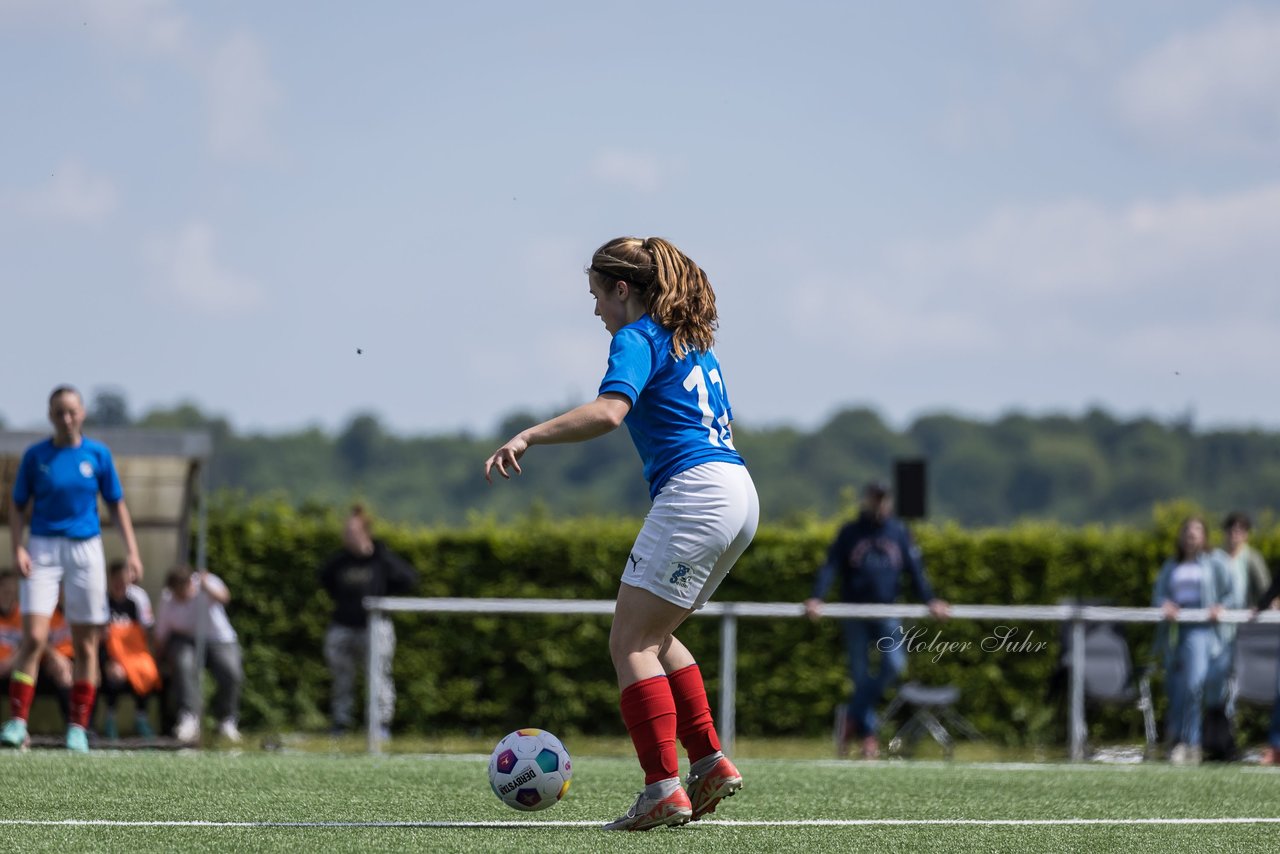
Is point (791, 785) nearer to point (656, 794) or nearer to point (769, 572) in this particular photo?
point (656, 794)

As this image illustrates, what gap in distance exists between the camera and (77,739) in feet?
32.6

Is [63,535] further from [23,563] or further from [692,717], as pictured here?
[692,717]

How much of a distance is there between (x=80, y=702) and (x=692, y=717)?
5.53m

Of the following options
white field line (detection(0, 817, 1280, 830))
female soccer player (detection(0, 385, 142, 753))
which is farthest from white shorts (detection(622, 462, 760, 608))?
female soccer player (detection(0, 385, 142, 753))

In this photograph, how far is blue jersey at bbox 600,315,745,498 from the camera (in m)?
5.69

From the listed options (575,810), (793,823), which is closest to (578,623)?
(575,810)

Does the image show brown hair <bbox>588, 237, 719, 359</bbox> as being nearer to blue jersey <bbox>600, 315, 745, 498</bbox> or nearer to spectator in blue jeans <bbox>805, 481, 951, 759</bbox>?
blue jersey <bbox>600, 315, 745, 498</bbox>

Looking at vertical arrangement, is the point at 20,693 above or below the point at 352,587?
below

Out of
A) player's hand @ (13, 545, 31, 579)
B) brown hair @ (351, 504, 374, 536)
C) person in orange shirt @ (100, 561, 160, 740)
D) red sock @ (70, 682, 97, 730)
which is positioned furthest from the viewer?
brown hair @ (351, 504, 374, 536)

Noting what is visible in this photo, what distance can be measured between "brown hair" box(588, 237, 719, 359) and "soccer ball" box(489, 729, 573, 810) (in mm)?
1474

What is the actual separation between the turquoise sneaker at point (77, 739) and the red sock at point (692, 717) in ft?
17.2

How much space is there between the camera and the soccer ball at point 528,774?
589 centimetres

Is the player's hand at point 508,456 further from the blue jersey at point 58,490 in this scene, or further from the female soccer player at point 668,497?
the blue jersey at point 58,490

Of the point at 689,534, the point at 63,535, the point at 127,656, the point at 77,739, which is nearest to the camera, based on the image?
the point at 689,534
